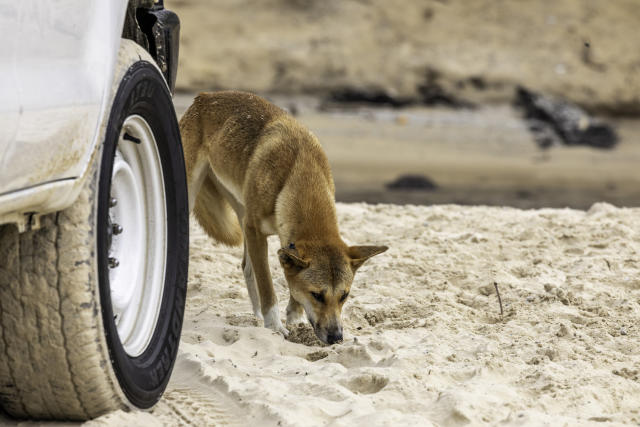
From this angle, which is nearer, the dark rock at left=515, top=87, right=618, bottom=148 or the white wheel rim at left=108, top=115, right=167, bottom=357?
the white wheel rim at left=108, top=115, right=167, bottom=357

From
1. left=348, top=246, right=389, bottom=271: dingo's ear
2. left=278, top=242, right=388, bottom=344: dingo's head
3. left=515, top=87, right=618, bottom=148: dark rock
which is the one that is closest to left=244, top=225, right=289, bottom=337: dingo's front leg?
left=278, top=242, right=388, bottom=344: dingo's head

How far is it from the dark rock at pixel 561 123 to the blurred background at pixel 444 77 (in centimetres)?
3

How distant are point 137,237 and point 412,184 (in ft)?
30.1

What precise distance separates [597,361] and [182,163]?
7.14 feet

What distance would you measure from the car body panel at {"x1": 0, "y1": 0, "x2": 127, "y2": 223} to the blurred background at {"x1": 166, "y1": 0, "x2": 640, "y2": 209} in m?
10.6

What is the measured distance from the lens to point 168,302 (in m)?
3.79

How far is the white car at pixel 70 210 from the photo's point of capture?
2570 millimetres

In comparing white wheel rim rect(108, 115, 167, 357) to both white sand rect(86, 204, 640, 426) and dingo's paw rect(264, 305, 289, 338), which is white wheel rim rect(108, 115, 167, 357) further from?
dingo's paw rect(264, 305, 289, 338)

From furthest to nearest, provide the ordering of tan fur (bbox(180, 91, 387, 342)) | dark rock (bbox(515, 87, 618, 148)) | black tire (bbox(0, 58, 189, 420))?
dark rock (bbox(515, 87, 618, 148)) → tan fur (bbox(180, 91, 387, 342)) → black tire (bbox(0, 58, 189, 420))

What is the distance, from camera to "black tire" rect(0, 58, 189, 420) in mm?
2871

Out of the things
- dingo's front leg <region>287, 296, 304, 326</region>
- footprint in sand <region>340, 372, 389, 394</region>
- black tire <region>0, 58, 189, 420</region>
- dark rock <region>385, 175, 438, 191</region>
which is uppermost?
black tire <region>0, 58, 189, 420</region>

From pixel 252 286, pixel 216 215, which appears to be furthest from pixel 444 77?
pixel 252 286

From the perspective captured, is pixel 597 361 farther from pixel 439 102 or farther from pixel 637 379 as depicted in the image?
pixel 439 102

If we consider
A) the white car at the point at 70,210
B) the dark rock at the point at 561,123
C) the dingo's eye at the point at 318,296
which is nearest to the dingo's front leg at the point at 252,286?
the dingo's eye at the point at 318,296
